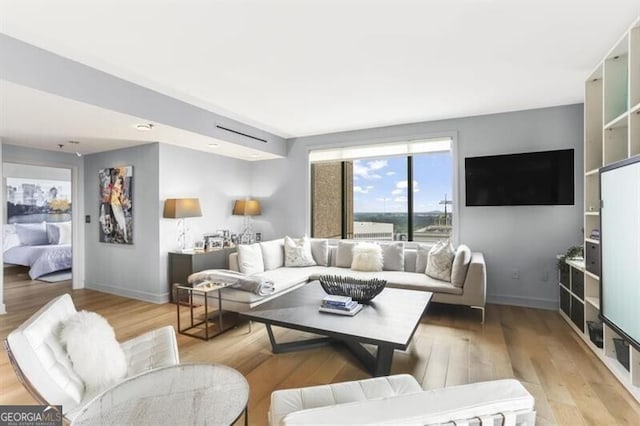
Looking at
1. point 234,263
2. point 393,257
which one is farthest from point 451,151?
point 234,263

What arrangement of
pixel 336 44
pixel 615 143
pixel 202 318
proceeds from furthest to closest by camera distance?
1. pixel 202 318
2. pixel 615 143
3. pixel 336 44

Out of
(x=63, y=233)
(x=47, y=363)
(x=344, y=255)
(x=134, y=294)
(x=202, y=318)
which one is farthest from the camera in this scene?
(x=63, y=233)

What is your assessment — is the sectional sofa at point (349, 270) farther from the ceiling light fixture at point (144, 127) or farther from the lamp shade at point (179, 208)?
the ceiling light fixture at point (144, 127)

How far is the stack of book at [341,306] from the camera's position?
2451 millimetres

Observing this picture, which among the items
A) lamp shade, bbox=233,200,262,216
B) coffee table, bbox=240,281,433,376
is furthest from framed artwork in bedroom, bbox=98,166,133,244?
coffee table, bbox=240,281,433,376

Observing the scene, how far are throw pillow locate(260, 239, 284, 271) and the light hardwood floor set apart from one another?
1.13 meters

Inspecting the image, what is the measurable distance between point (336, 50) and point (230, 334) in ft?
9.18

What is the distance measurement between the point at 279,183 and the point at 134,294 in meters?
2.83

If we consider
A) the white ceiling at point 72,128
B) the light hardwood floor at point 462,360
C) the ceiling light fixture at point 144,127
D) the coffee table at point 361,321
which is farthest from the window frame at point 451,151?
the ceiling light fixture at point 144,127

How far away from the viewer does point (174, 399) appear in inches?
51.8

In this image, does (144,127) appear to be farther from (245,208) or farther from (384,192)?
(384,192)

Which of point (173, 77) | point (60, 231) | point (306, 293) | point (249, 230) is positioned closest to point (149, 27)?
point (173, 77)

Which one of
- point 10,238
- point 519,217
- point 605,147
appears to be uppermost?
point 605,147

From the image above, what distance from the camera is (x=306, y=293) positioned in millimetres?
3027
